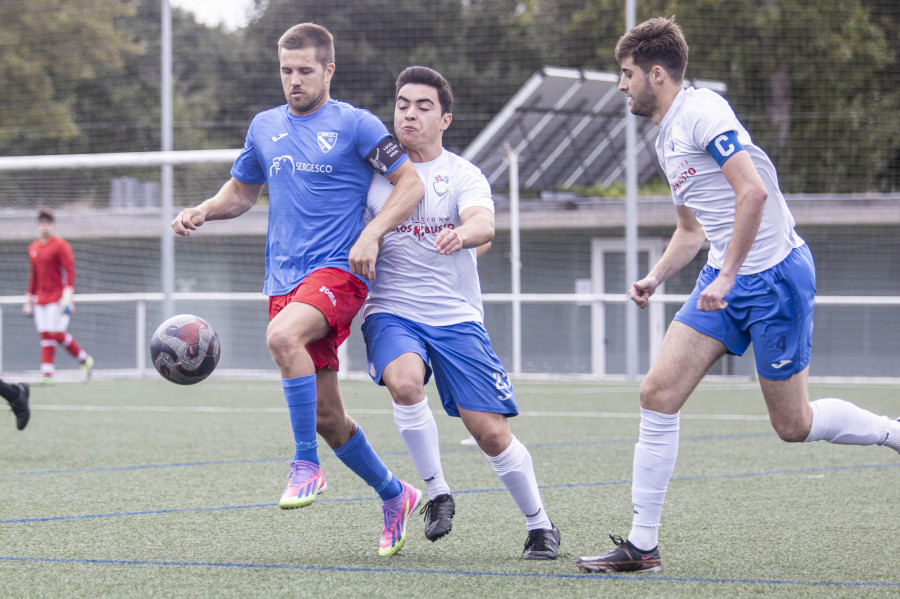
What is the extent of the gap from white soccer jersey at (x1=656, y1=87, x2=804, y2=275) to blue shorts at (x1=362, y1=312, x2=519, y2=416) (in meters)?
0.94

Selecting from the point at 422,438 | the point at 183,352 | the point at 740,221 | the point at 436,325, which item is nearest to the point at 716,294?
the point at 740,221

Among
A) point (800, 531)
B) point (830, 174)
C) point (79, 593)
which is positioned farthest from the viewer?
point (830, 174)

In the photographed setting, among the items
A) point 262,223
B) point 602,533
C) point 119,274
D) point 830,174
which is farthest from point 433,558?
point 830,174

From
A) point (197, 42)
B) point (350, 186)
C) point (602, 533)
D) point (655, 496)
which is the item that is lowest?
point (602, 533)

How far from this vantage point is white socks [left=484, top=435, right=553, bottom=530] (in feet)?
14.0

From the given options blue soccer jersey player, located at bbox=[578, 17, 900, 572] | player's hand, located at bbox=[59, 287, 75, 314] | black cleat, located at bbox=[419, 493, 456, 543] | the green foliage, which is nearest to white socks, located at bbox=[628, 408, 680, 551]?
blue soccer jersey player, located at bbox=[578, 17, 900, 572]

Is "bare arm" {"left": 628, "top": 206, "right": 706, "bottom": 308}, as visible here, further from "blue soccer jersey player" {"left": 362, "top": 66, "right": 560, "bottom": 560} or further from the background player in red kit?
the background player in red kit

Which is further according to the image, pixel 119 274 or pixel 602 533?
pixel 119 274

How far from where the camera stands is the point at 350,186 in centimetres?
438

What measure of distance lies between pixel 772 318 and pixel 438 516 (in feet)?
4.96

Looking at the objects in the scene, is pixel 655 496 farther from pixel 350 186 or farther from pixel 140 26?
pixel 140 26

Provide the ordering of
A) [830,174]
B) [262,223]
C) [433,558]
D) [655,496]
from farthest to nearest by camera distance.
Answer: [830,174] → [262,223] → [433,558] → [655,496]

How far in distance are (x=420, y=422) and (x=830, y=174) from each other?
1850 centimetres

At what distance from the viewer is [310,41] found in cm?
436
